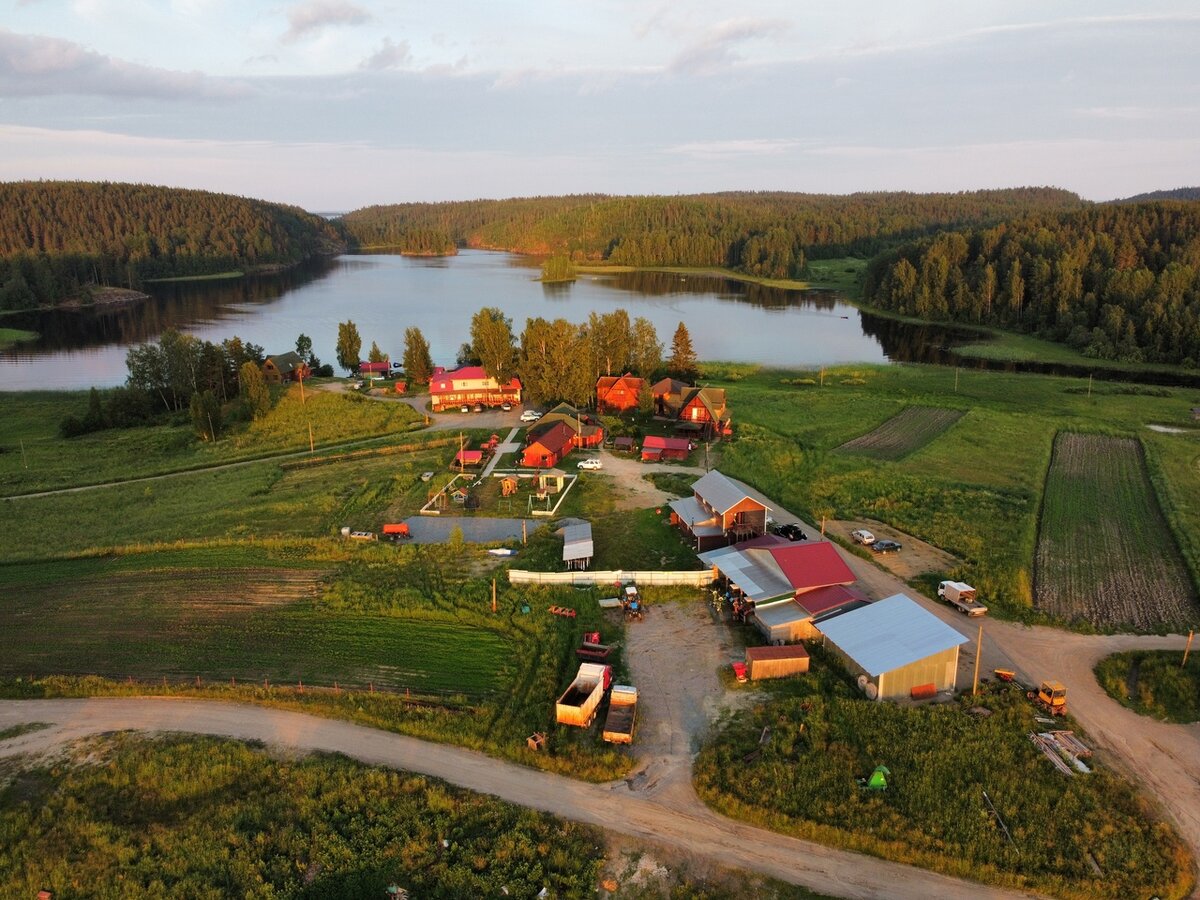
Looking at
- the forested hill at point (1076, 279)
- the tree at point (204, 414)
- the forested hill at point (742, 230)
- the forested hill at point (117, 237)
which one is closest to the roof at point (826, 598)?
the tree at point (204, 414)

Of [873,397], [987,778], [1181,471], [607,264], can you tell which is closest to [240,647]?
[987,778]

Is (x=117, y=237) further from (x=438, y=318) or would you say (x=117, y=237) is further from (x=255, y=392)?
(x=255, y=392)

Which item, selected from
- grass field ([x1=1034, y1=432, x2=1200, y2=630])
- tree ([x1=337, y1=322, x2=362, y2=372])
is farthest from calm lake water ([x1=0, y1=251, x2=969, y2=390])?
grass field ([x1=1034, y1=432, x2=1200, y2=630])

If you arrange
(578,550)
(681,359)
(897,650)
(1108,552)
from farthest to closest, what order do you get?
(681,359) → (1108,552) → (578,550) → (897,650)

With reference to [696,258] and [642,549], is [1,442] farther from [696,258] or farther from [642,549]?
[696,258]

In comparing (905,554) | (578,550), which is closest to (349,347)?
(578,550)

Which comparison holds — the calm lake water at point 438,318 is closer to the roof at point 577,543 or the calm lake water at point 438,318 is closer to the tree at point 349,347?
the tree at point 349,347
